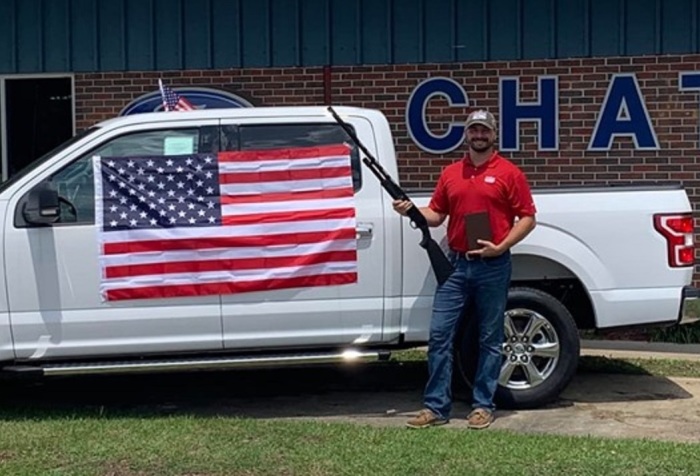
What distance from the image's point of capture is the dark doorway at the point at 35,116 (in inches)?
458

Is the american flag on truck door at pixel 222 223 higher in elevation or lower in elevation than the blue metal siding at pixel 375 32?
lower

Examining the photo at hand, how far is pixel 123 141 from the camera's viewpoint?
696 cm

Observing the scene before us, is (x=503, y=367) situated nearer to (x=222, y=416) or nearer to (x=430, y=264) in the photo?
(x=430, y=264)

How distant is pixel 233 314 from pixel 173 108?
2065 millimetres

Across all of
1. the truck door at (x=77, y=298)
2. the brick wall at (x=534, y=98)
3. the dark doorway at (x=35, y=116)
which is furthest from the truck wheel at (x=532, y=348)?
the dark doorway at (x=35, y=116)

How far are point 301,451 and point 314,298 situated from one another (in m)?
1.29

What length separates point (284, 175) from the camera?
7.00 meters

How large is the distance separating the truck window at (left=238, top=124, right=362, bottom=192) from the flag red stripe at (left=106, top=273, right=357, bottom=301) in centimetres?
62

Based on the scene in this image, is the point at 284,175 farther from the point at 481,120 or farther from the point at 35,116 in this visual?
the point at 35,116

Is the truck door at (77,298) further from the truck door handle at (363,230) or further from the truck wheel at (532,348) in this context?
the truck wheel at (532,348)

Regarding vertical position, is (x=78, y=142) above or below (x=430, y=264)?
above

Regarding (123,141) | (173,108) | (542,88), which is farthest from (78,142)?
(542,88)

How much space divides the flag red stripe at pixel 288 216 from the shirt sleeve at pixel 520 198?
1.03m

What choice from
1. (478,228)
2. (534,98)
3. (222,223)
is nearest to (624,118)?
(534,98)
